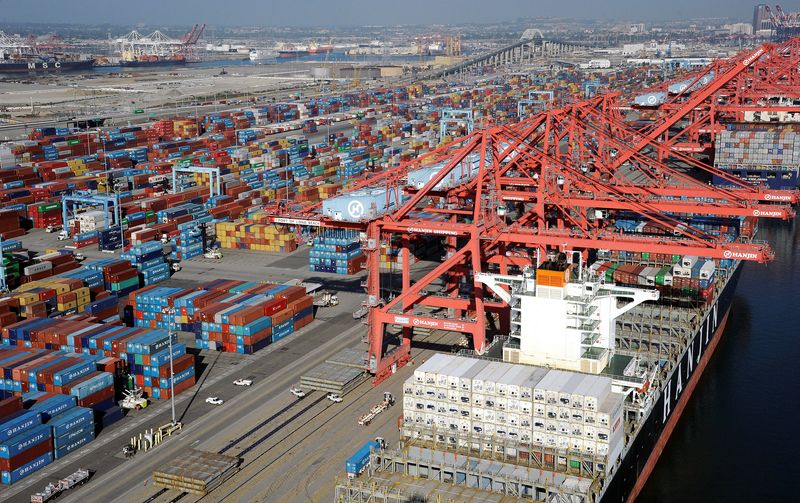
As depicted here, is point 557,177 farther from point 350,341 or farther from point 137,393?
point 137,393

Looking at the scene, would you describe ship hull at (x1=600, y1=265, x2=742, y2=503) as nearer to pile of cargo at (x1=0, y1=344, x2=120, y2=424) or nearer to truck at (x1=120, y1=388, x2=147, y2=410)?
truck at (x1=120, y1=388, x2=147, y2=410)

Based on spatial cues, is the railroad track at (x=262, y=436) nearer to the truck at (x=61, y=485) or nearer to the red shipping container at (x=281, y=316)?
the truck at (x=61, y=485)

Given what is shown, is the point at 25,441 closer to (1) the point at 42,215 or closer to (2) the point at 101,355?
(2) the point at 101,355

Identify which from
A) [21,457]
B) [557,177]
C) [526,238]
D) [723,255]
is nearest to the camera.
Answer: [21,457]

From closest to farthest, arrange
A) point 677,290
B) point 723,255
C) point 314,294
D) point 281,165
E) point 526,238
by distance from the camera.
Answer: point 723,255, point 526,238, point 677,290, point 314,294, point 281,165

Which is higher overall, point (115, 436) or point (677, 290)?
point (677, 290)

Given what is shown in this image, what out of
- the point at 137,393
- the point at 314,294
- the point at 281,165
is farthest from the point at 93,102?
the point at 137,393
